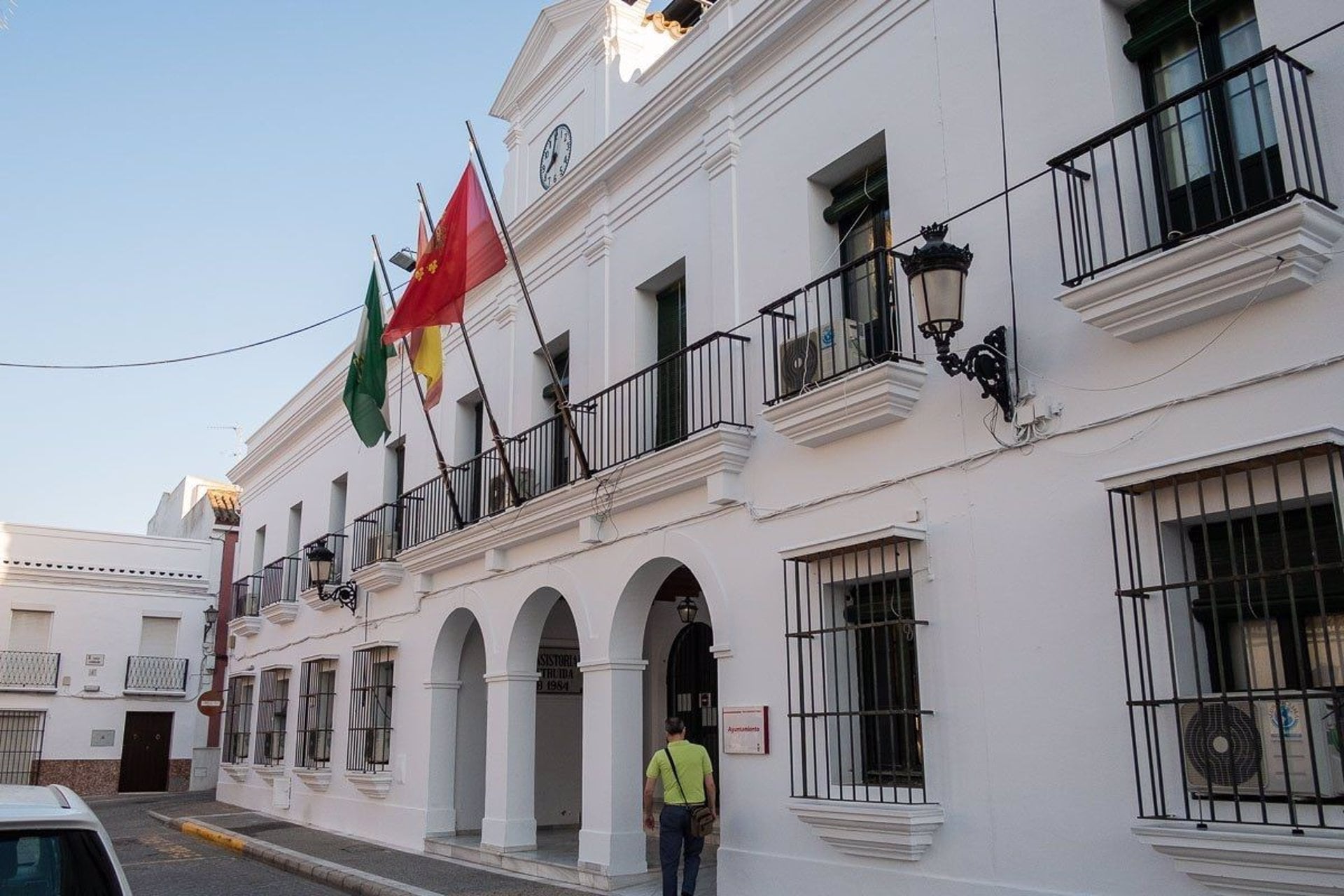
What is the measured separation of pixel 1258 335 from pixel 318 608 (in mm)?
14530

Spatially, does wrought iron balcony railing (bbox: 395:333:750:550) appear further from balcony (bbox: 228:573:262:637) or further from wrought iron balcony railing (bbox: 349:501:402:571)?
balcony (bbox: 228:573:262:637)

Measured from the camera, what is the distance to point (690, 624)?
42.9ft

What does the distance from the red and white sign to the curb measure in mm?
3144

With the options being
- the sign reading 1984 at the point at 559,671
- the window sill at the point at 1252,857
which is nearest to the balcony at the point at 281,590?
the sign reading 1984 at the point at 559,671

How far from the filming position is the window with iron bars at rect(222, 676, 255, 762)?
2034cm

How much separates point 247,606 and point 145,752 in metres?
7.43

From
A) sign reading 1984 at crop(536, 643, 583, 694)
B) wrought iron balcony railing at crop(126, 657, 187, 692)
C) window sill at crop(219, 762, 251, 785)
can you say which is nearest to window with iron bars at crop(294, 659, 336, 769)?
window sill at crop(219, 762, 251, 785)

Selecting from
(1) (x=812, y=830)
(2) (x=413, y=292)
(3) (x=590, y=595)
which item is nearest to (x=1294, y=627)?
(1) (x=812, y=830)

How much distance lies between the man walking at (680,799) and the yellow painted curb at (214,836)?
7.88m

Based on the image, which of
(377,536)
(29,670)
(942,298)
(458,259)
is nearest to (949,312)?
(942,298)

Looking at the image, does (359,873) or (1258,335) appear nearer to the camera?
(1258,335)

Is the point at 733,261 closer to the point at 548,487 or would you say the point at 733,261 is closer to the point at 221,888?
the point at 548,487

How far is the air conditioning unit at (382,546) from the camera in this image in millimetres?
14906

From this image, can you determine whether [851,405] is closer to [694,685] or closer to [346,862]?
[694,685]
